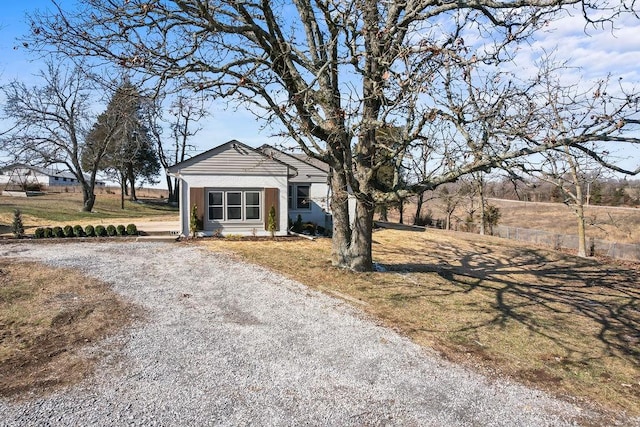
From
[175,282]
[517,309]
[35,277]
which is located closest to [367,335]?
[517,309]

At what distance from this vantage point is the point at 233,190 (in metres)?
16.1

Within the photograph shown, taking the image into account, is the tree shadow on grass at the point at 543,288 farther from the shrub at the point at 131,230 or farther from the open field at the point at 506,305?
the shrub at the point at 131,230

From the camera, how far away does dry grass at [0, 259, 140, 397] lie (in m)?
4.43

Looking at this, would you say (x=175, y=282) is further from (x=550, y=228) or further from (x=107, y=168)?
(x=107, y=168)

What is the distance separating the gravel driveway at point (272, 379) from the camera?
381 centimetres

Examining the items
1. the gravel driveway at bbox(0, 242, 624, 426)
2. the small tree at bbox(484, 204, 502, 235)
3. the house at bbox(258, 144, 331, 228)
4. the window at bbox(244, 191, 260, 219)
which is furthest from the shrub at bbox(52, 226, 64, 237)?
the small tree at bbox(484, 204, 502, 235)

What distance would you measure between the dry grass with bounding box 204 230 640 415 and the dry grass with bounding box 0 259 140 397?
433cm

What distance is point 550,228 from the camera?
2808 centimetres

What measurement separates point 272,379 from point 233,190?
1226cm

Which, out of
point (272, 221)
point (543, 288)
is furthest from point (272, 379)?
point (272, 221)

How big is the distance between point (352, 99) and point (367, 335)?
4230 mm

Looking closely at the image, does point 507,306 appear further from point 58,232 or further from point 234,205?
point 58,232

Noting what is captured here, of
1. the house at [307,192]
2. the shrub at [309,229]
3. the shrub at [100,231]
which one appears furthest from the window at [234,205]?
the shrub at [100,231]

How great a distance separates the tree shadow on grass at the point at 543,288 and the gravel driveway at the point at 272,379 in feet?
7.36
